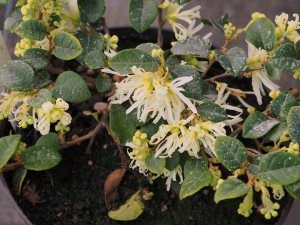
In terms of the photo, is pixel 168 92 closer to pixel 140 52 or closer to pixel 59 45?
pixel 140 52

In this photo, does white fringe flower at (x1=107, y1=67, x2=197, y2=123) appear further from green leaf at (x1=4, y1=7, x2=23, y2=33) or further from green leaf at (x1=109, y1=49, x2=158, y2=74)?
green leaf at (x1=4, y1=7, x2=23, y2=33)

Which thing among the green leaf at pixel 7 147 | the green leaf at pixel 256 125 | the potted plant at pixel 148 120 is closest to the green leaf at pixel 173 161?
the potted plant at pixel 148 120

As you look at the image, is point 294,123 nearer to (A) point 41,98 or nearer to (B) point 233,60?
(B) point 233,60

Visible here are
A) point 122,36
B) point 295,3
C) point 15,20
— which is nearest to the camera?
point 15,20

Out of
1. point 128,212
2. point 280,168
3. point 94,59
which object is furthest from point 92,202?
point 280,168

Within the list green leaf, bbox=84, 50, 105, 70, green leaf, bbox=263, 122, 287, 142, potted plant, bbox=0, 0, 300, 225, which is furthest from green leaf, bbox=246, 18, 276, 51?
green leaf, bbox=84, 50, 105, 70

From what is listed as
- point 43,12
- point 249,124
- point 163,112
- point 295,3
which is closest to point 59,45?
point 43,12

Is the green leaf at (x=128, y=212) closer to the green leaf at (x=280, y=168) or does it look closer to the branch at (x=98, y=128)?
the branch at (x=98, y=128)
